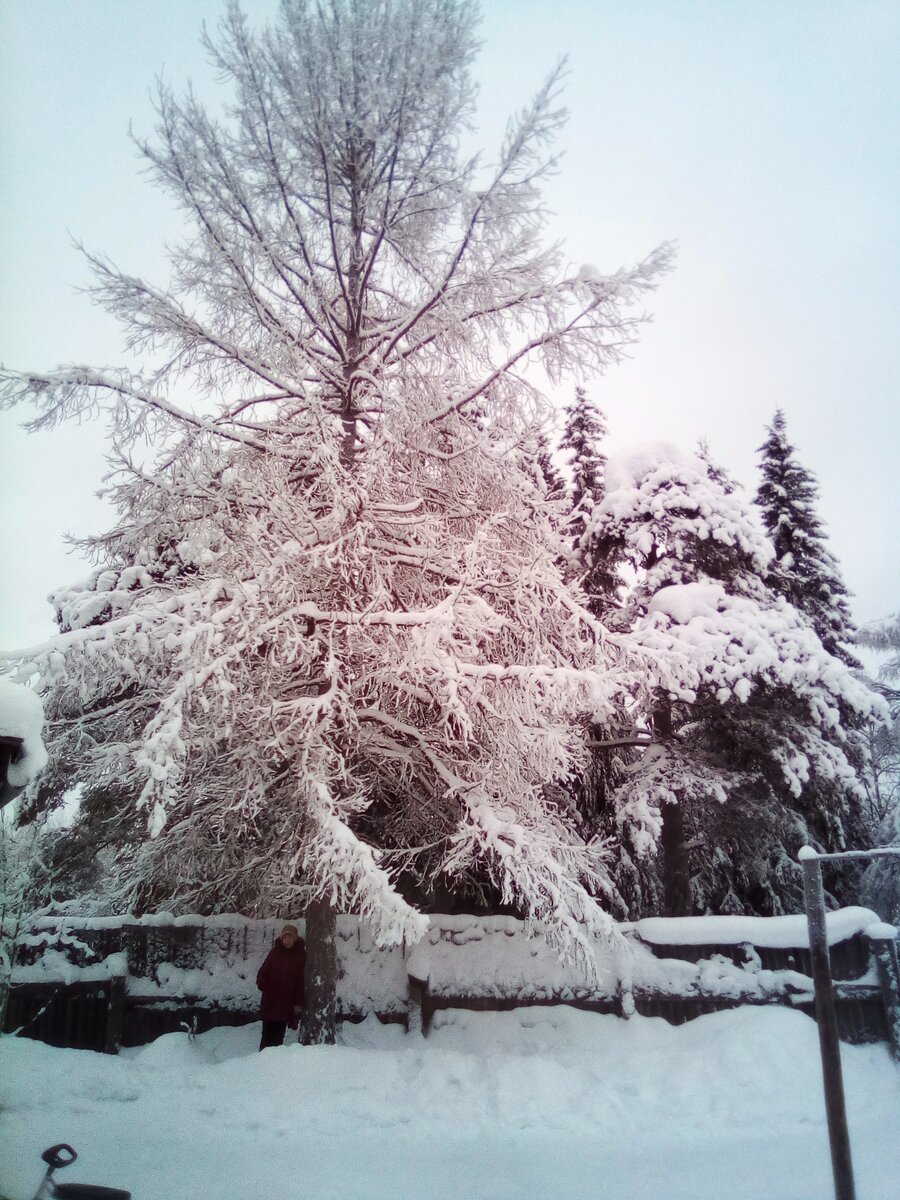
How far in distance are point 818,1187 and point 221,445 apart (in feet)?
25.4

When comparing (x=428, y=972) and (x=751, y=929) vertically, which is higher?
(x=751, y=929)

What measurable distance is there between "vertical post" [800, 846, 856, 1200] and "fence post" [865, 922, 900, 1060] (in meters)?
3.23

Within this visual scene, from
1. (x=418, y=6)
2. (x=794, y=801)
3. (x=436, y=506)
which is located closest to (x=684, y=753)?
(x=794, y=801)

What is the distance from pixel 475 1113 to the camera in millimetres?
5711

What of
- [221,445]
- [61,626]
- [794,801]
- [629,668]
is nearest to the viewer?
[221,445]

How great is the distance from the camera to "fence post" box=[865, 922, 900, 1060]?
6.58 meters

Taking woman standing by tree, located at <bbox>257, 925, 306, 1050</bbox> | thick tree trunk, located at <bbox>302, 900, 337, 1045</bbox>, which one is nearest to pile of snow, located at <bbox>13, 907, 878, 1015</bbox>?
woman standing by tree, located at <bbox>257, 925, 306, 1050</bbox>

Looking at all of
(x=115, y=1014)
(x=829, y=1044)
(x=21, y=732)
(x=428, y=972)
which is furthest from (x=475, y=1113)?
(x=21, y=732)

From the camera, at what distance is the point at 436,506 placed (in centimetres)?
833

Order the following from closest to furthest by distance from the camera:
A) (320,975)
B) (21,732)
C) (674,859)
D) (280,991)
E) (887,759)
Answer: (21,732), (320,975), (280,991), (674,859), (887,759)

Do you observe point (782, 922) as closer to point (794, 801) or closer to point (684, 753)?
point (684, 753)

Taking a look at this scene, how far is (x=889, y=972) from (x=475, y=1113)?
4.18 m

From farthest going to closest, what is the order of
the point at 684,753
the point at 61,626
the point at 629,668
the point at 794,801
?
the point at 794,801, the point at 684,753, the point at 61,626, the point at 629,668

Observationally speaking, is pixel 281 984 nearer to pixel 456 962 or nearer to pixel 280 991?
pixel 280 991
